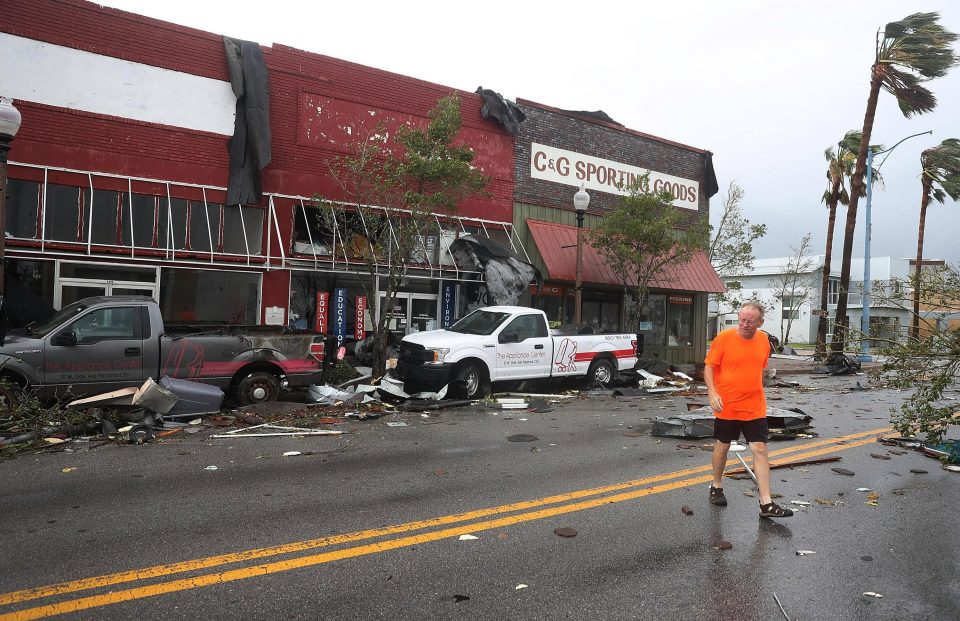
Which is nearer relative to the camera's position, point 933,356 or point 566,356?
point 933,356

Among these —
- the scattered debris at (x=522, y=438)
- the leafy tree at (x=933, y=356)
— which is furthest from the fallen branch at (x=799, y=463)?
the scattered debris at (x=522, y=438)

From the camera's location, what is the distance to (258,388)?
10.7 meters

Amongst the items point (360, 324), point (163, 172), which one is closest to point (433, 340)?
point (360, 324)

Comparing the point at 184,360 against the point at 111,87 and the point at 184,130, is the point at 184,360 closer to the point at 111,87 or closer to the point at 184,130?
the point at 184,130

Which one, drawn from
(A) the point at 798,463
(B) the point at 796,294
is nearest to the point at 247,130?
(A) the point at 798,463

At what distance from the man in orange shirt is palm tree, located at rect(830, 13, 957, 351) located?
54.2 feet

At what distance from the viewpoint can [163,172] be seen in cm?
1434

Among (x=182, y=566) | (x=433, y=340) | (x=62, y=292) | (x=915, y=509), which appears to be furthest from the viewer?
(x=62, y=292)

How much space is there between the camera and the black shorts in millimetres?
5391

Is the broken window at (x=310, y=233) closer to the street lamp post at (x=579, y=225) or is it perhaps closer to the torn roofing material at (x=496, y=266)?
the torn roofing material at (x=496, y=266)

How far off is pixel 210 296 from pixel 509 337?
673 centimetres

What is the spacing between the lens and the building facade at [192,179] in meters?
13.2

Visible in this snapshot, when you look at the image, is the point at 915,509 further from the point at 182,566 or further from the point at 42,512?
the point at 42,512

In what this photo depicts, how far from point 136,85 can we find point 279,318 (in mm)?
5737
